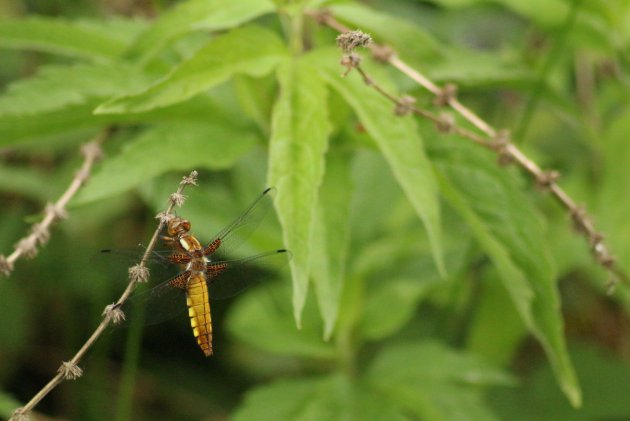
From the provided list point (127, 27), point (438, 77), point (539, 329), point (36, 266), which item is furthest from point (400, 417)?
point (36, 266)

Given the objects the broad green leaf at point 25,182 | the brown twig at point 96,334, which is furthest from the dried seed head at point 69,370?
the broad green leaf at point 25,182

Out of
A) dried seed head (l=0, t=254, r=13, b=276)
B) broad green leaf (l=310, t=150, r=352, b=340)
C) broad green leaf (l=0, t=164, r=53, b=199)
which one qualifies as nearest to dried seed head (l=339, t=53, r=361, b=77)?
broad green leaf (l=310, t=150, r=352, b=340)

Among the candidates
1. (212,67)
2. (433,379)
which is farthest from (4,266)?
(433,379)

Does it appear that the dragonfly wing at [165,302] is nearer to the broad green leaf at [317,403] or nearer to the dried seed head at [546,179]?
the broad green leaf at [317,403]

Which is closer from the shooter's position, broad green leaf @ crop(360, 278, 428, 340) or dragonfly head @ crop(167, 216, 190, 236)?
dragonfly head @ crop(167, 216, 190, 236)

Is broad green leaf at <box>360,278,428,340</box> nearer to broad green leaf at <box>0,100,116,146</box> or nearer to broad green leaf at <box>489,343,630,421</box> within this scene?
broad green leaf at <box>489,343,630,421</box>

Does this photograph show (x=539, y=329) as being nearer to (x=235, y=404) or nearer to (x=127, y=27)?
(x=127, y=27)

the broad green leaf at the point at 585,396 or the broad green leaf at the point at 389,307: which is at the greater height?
the broad green leaf at the point at 389,307
